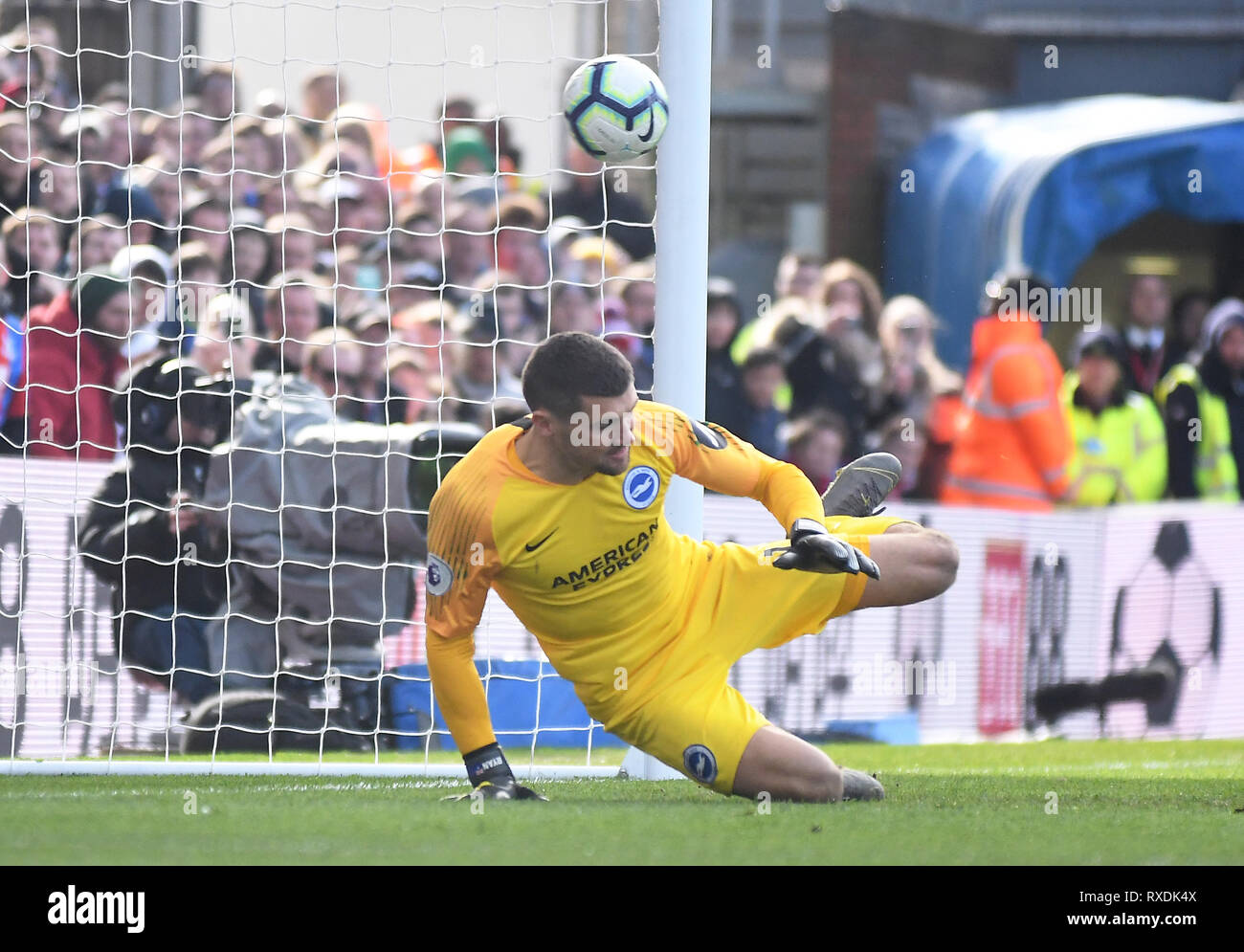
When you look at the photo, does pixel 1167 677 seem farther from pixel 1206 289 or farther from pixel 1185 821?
pixel 1206 289

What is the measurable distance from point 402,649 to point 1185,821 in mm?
3906

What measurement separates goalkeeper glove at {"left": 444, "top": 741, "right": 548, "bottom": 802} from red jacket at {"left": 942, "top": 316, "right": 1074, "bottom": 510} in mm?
5162

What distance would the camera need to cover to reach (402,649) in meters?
7.85

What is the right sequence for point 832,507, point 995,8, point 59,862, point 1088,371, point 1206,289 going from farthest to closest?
point 995,8 < point 1206,289 < point 1088,371 < point 832,507 < point 59,862

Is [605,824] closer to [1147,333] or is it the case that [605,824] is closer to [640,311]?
[640,311]

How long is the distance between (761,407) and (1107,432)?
2.11 meters

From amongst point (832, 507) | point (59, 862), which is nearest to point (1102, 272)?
point (832, 507)

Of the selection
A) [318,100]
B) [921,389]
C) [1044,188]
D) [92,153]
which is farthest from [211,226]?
[1044,188]

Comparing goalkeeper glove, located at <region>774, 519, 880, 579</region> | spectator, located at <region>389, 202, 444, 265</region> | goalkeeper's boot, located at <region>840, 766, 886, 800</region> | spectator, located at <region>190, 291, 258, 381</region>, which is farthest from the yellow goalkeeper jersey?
spectator, located at <region>389, 202, 444, 265</region>

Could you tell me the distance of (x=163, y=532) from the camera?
295 inches

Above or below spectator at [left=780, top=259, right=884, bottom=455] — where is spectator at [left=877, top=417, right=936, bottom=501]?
below

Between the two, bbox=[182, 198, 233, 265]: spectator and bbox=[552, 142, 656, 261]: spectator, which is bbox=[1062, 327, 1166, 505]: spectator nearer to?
bbox=[552, 142, 656, 261]: spectator

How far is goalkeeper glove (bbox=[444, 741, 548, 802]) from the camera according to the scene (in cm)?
507

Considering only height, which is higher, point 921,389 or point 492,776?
point 921,389
